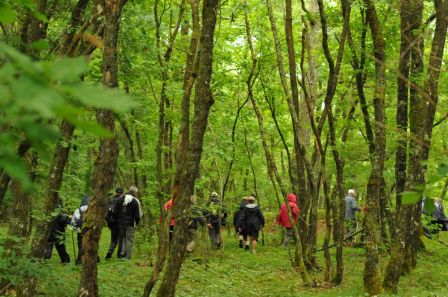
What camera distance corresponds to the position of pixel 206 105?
278 inches

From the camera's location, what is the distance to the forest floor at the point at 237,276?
10086 millimetres

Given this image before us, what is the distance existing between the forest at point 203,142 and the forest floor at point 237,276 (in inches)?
2.8

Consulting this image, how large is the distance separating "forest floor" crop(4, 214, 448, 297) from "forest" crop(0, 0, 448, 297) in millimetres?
71

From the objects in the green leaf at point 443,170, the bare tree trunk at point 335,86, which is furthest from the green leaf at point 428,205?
the bare tree trunk at point 335,86

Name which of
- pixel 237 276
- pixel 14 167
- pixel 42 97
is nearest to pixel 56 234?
pixel 237 276

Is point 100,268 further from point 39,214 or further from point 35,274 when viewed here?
point 35,274

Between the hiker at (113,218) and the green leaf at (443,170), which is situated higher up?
the green leaf at (443,170)

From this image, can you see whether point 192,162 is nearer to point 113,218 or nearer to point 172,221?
point 172,221

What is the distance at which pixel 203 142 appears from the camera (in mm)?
13938

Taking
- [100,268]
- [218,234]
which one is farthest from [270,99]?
[100,268]

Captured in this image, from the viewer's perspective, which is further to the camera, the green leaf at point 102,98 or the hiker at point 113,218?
the hiker at point 113,218

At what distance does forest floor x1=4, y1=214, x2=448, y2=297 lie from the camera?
33.1ft

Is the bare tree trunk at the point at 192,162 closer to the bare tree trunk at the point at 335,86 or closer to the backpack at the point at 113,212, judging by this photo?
the bare tree trunk at the point at 335,86

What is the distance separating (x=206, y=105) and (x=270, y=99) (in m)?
10.8
